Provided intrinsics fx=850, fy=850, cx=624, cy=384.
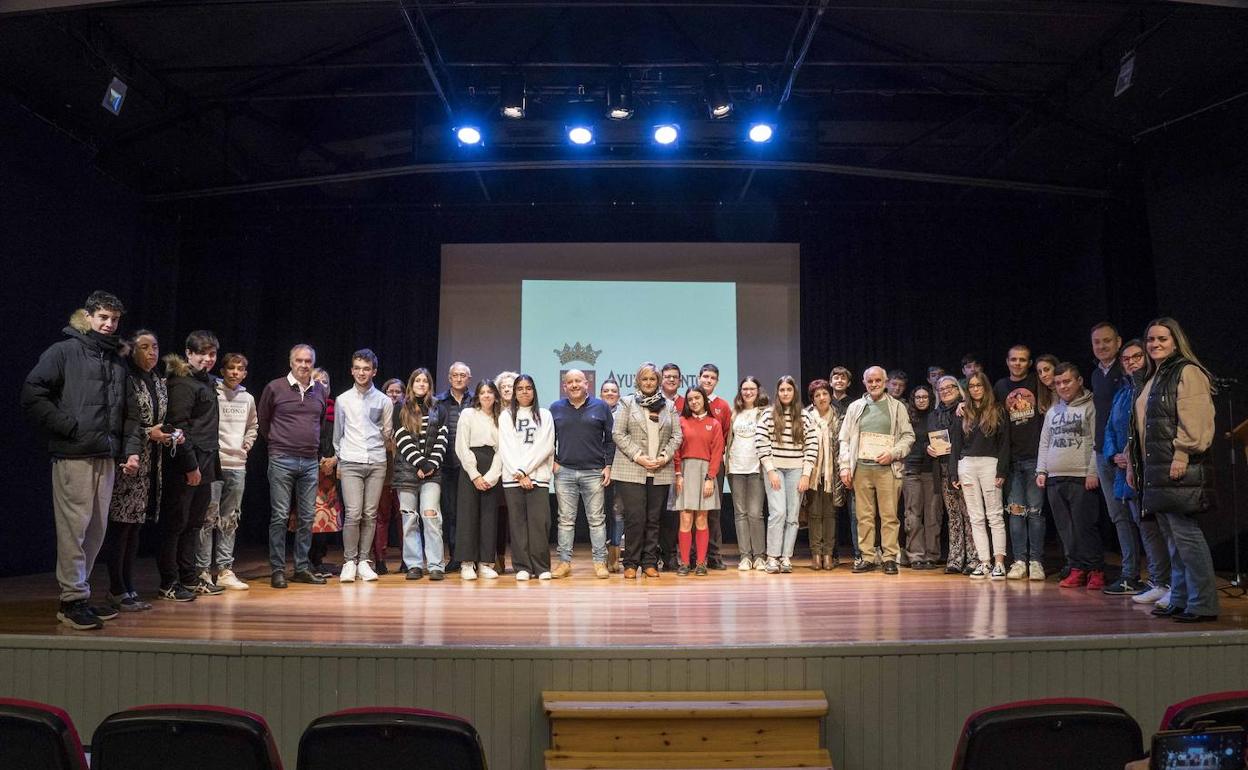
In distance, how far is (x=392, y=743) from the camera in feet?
5.44

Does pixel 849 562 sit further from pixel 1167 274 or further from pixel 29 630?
pixel 29 630

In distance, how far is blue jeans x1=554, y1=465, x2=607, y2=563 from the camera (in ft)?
19.0

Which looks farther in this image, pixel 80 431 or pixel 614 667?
pixel 80 431

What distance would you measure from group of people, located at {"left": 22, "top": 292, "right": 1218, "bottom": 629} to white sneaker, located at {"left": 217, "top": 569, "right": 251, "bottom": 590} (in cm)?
2

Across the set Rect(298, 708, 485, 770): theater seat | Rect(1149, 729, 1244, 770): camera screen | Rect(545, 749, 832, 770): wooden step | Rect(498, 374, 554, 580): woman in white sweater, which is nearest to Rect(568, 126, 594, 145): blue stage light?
Rect(498, 374, 554, 580): woman in white sweater

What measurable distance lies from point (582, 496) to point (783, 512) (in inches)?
61.3

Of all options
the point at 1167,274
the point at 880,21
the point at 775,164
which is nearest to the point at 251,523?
the point at 775,164

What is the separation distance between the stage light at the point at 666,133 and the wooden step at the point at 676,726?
4951 millimetres

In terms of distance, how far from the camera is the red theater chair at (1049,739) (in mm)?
1696

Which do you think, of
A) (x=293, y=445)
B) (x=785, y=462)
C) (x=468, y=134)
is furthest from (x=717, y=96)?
(x=293, y=445)

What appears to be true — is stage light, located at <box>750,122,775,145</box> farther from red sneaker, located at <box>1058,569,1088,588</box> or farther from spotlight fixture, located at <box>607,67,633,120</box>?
red sneaker, located at <box>1058,569,1088,588</box>

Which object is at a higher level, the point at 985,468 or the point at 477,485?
the point at 985,468

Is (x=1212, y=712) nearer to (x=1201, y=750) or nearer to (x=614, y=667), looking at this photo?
(x=1201, y=750)

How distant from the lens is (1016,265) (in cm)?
927
